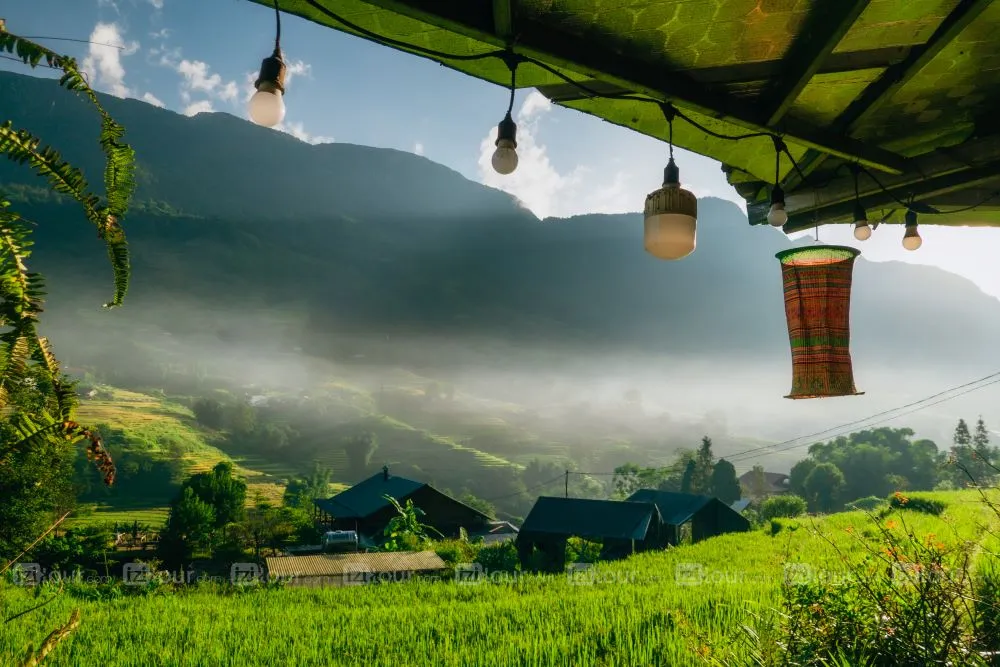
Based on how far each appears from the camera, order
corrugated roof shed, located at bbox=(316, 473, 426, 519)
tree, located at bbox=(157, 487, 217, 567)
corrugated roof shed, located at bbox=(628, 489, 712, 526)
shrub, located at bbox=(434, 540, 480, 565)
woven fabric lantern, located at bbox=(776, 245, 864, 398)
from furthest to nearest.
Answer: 1. corrugated roof shed, located at bbox=(316, 473, 426, 519)
2. corrugated roof shed, located at bbox=(628, 489, 712, 526)
3. tree, located at bbox=(157, 487, 217, 567)
4. shrub, located at bbox=(434, 540, 480, 565)
5. woven fabric lantern, located at bbox=(776, 245, 864, 398)

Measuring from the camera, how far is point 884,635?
3557 millimetres

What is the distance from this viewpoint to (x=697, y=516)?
3725 cm

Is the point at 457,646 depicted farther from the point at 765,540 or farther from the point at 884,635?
the point at 765,540

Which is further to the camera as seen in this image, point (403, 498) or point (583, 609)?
point (403, 498)

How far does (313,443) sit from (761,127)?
21178cm

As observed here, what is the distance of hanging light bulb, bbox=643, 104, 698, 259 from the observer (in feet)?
9.86

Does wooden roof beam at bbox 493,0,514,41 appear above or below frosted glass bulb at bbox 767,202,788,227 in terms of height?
above

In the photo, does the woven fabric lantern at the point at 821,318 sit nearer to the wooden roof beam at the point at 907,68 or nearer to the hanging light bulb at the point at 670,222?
the wooden roof beam at the point at 907,68

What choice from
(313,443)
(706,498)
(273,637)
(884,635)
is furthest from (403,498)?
(313,443)

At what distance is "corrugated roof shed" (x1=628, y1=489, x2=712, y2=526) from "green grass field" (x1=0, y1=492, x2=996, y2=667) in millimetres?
29782

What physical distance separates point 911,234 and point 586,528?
1068 inches

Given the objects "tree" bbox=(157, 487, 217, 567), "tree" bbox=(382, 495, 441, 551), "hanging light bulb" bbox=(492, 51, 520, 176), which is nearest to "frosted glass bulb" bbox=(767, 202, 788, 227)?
"hanging light bulb" bbox=(492, 51, 520, 176)

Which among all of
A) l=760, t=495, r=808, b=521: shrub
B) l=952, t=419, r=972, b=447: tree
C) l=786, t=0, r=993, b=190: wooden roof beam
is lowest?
l=760, t=495, r=808, b=521: shrub

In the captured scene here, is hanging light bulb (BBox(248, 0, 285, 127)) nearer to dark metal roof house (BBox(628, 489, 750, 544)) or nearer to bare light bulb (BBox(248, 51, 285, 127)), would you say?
bare light bulb (BBox(248, 51, 285, 127))
